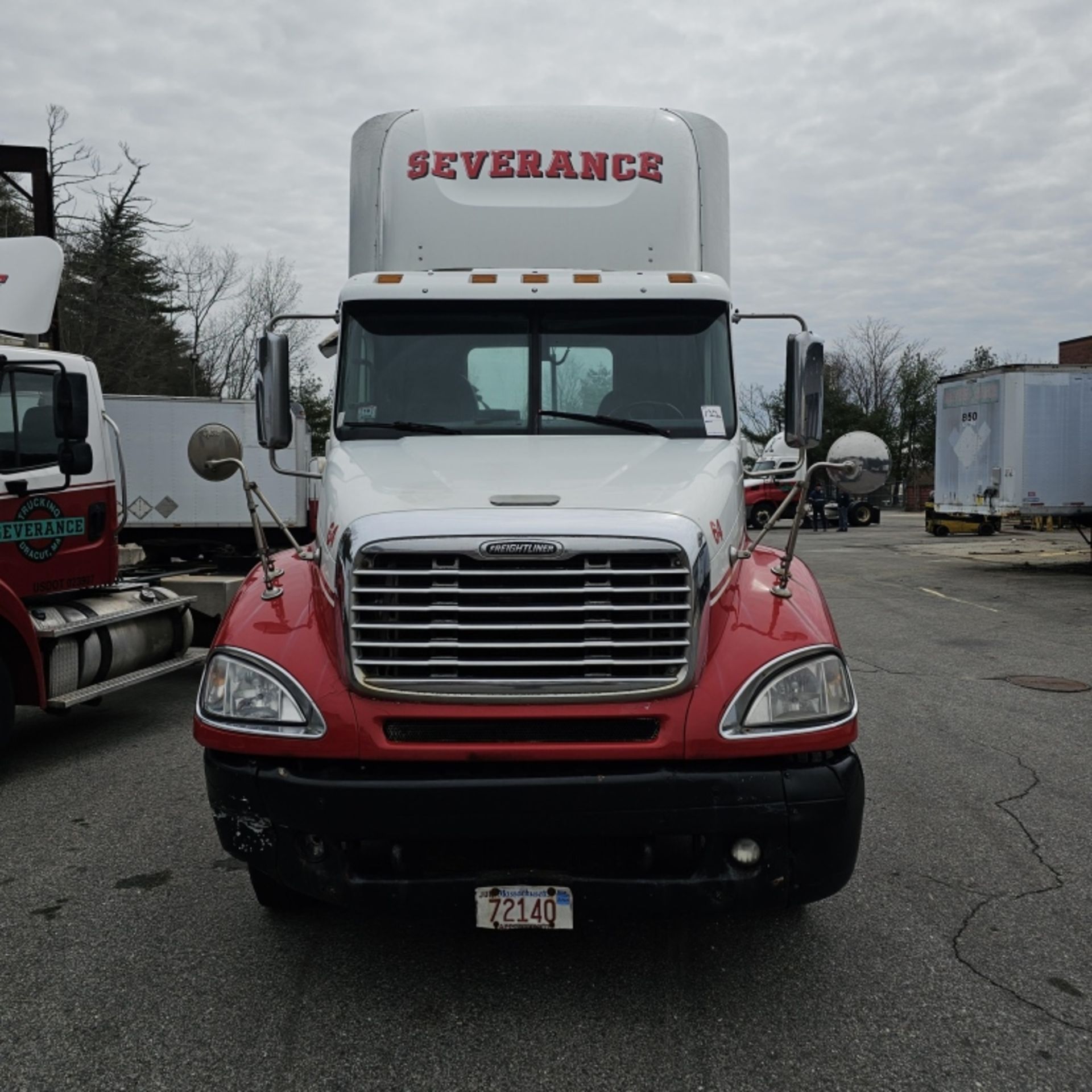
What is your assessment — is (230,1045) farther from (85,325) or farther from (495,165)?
(85,325)

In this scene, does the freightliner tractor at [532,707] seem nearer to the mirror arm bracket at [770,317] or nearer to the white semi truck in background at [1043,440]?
the mirror arm bracket at [770,317]

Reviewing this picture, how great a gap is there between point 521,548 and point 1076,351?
45.5 meters

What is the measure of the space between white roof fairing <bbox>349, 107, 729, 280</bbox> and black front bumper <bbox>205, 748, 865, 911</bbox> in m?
3.39

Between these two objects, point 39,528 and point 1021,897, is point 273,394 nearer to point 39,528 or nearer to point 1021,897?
point 39,528

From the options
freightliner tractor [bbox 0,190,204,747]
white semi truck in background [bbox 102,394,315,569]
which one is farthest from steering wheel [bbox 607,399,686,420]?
white semi truck in background [bbox 102,394,315,569]

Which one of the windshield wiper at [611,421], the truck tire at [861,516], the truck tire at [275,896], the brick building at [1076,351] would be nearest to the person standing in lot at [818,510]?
the truck tire at [861,516]

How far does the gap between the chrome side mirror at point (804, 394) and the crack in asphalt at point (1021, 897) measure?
6.43 ft

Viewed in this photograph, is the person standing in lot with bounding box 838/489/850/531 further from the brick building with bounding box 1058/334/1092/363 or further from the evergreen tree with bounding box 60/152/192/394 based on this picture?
the evergreen tree with bounding box 60/152/192/394

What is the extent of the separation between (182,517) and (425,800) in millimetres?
10016

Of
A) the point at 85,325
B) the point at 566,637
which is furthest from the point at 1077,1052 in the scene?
the point at 85,325

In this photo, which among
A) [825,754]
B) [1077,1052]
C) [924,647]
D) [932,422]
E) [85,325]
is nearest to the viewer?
[1077,1052]

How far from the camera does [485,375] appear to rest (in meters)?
4.71

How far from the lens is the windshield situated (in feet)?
15.3

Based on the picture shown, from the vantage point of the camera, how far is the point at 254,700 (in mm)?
3365
